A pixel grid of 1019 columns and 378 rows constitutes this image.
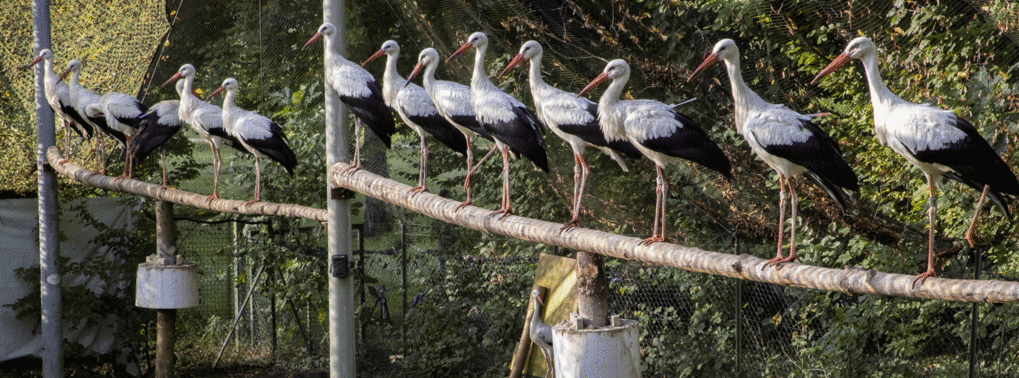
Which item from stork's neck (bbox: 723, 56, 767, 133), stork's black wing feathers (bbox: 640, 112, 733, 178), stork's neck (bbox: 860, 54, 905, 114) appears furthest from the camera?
stork's black wing feathers (bbox: 640, 112, 733, 178)

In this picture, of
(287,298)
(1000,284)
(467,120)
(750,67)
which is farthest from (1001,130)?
(287,298)

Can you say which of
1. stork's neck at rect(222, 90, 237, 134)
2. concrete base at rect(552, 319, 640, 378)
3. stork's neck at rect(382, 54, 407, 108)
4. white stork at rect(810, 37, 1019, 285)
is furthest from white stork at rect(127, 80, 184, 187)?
white stork at rect(810, 37, 1019, 285)

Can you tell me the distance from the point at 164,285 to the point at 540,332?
3.21 meters

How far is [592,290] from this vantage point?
12.5ft

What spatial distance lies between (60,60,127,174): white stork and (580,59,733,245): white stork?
4750 millimetres

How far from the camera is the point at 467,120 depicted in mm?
4383

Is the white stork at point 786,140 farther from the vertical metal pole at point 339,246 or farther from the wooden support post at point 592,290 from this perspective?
the vertical metal pole at point 339,246

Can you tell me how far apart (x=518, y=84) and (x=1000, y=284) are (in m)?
3.79

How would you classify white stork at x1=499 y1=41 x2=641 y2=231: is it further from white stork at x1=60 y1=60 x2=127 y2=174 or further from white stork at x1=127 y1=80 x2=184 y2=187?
white stork at x1=60 y1=60 x2=127 y2=174

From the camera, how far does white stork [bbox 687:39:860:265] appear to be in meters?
3.29

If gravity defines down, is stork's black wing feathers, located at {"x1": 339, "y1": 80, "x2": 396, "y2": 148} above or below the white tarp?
above

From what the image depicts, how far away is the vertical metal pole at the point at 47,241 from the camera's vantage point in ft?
23.4

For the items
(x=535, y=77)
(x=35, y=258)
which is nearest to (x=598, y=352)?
(x=535, y=77)

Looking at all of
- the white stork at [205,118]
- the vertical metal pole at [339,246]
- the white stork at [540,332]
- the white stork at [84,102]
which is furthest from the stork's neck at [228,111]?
the white stork at [540,332]
